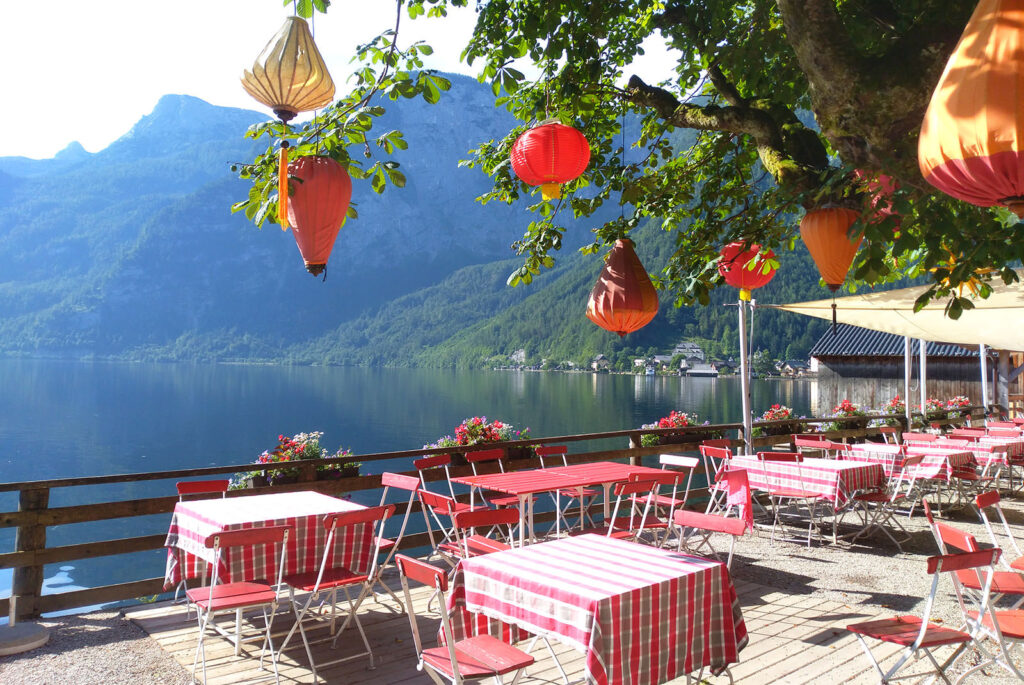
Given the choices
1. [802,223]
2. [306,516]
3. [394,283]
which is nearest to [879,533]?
[802,223]

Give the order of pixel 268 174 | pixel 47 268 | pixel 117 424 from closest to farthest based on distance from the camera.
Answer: pixel 268 174
pixel 117 424
pixel 47 268

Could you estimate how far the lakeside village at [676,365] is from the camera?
79.3 m

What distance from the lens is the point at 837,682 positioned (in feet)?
11.1

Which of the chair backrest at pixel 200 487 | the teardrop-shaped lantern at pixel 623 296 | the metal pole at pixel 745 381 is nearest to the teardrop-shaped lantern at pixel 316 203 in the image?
the teardrop-shaped lantern at pixel 623 296

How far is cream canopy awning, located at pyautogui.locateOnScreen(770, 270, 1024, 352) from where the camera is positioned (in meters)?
6.46

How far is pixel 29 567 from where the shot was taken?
14.4 ft

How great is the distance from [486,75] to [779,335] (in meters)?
84.8

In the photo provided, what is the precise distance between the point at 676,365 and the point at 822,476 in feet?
297

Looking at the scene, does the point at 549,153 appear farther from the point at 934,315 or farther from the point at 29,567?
the point at 934,315

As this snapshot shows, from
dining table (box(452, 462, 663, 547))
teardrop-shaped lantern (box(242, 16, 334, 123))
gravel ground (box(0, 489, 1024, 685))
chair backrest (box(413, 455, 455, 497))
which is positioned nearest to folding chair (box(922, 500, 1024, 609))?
gravel ground (box(0, 489, 1024, 685))

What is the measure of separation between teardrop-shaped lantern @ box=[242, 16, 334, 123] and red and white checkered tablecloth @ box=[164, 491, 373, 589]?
2.42 metres

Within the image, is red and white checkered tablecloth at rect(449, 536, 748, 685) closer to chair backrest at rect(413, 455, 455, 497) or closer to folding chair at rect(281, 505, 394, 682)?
folding chair at rect(281, 505, 394, 682)

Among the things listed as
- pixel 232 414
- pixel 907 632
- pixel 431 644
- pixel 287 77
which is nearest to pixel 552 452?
pixel 431 644

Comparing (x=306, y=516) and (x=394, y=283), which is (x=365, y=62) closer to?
(x=306, y=516)
